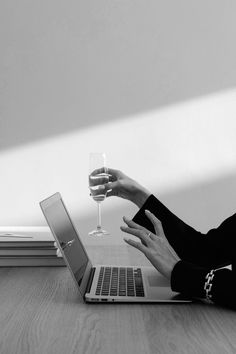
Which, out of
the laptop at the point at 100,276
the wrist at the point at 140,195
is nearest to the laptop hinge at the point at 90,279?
the laptop at the point at 100,276

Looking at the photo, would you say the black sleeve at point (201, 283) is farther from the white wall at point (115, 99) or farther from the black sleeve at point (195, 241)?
the white wall at point (115, 99)

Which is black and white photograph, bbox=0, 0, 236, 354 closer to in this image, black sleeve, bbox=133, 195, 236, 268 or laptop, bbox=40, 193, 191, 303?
black sleeve, bbox=133, 195, 236, 268

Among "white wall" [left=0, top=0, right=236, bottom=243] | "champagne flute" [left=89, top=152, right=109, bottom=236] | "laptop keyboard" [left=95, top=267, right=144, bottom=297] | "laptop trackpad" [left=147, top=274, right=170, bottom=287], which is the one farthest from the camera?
"white wall" [left=0, top=0, right=236, bottom=243]

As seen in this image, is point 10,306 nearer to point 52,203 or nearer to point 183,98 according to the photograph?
point 52,203

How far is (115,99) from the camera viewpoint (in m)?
3.55

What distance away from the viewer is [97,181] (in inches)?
76.7

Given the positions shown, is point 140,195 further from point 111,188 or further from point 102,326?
point 102,326

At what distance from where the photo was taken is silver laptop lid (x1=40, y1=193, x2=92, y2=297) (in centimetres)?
139

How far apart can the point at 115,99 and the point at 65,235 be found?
2.07 m

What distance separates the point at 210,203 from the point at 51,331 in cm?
263

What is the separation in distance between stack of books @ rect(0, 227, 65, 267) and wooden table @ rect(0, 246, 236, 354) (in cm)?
26

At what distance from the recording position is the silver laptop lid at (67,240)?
139 centimetres

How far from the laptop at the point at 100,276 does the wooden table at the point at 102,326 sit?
0.03m

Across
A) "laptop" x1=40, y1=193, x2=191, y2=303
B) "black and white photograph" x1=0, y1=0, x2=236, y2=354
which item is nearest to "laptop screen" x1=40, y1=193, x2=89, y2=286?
"laptop" x1=40, y1=193, x2=191, y2=303
